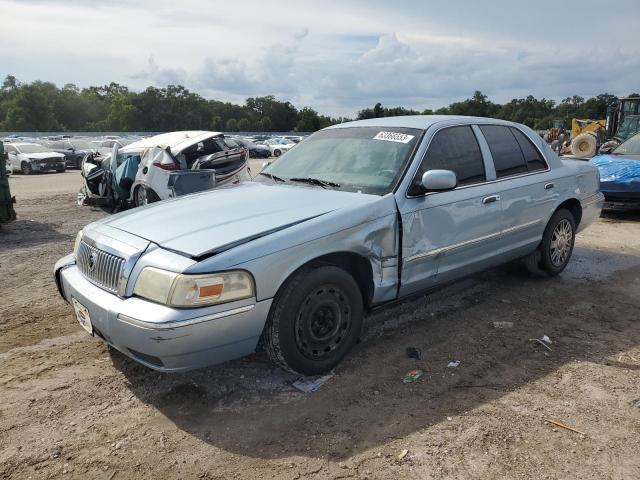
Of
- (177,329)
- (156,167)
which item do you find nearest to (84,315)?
(177,329)

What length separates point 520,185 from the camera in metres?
4.75

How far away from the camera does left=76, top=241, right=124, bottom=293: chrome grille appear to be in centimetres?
314

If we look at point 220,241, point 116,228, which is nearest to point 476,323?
point 220,241

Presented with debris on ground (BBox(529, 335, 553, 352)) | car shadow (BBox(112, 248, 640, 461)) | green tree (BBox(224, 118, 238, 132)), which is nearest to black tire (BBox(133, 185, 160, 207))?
car shadow (BBox(112, 248, 640, 461))

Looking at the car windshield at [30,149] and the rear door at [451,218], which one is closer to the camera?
the rear door at [451,218]

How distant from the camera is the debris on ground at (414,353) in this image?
3771 mm

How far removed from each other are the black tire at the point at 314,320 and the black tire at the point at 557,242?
8.85 feet

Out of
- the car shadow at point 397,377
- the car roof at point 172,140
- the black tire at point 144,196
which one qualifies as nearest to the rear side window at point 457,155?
the car shadow at point 397,377

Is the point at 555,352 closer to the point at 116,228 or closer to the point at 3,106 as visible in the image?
the point at 116,228

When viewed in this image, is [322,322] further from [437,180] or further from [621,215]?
[621,215]

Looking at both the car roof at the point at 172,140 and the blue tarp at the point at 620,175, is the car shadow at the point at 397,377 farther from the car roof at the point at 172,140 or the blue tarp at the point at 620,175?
the car roof at the point at 172,140

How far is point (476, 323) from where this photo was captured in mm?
4398

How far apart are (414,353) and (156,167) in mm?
7334

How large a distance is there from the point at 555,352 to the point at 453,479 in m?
1.78
